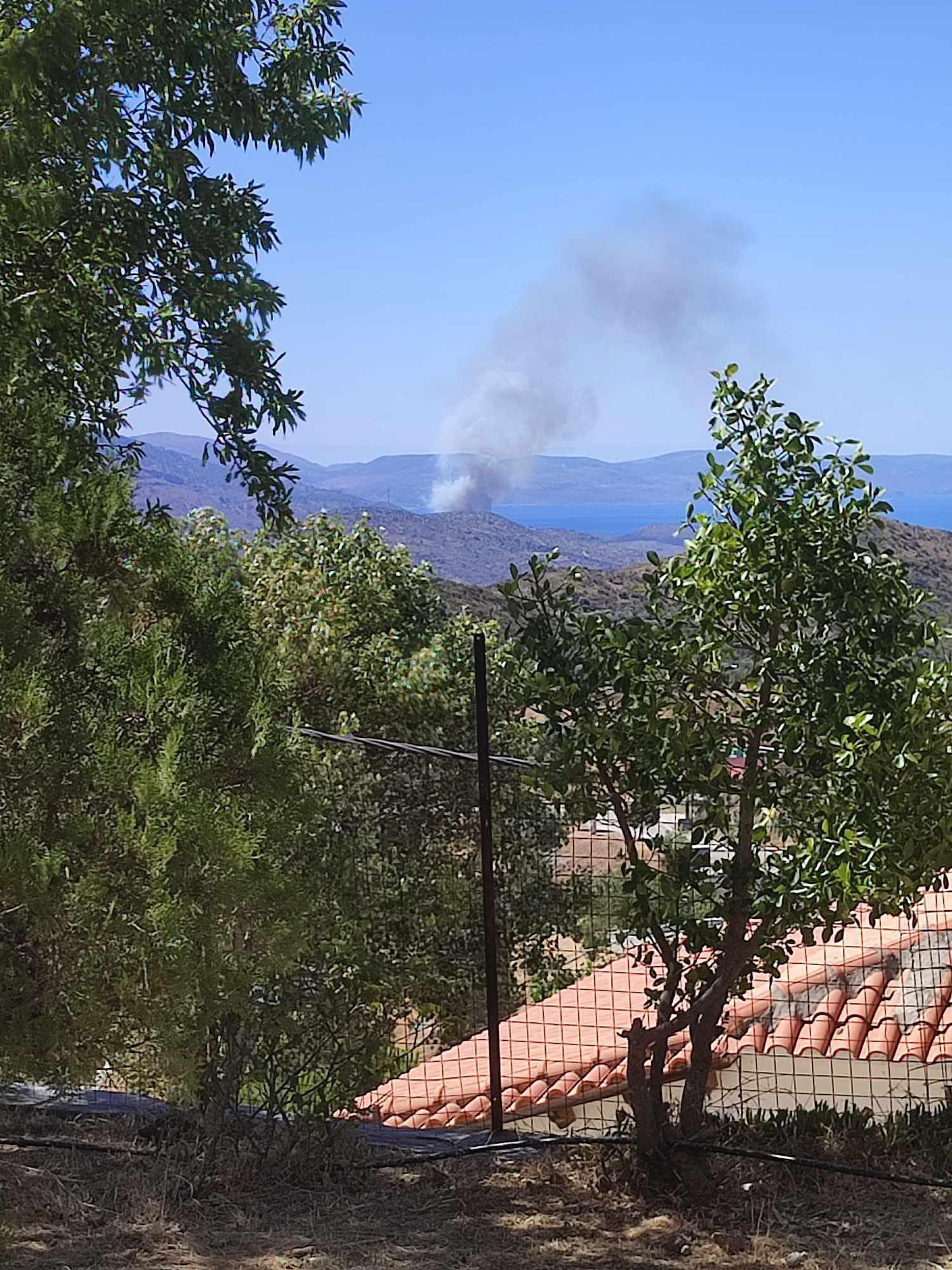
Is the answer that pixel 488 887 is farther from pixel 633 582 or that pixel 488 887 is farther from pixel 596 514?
pixel 596 514

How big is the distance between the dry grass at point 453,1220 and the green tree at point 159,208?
2101 mm

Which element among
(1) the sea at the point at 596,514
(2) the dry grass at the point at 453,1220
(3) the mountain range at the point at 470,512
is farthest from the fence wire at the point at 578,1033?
(1) the sea at the point at 596,514

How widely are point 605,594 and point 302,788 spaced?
21.5m

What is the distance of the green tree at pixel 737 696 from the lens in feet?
12.1

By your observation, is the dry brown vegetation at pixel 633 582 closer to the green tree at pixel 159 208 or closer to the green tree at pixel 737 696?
the green tree at pixel 737 696

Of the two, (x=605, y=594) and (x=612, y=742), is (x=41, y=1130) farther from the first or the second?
(x=605, y=594)

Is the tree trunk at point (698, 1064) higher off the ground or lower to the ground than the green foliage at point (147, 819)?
lower

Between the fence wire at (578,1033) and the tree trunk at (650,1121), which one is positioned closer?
the tree trunk at (650,1121)

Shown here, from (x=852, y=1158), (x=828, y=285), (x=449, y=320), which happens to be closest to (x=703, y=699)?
(x=852, y=1158)

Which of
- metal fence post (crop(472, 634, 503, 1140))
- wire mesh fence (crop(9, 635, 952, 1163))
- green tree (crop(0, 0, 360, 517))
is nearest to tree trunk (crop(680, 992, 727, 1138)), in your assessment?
wire mesh fence (crop(9, 635, 952, 1163))

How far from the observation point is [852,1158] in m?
4.04

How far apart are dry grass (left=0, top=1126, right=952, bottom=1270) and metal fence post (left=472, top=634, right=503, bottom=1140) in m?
0.25

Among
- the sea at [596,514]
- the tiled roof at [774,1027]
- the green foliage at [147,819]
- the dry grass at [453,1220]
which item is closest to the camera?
the green foliage at [147,819]

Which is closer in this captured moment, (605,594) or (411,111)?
(605,594)
